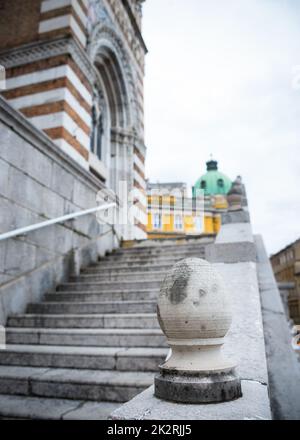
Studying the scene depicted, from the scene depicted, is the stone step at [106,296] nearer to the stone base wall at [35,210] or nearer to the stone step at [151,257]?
the stone base wall at [35,210]

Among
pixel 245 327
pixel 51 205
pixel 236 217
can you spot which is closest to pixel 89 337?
pixel 245 327

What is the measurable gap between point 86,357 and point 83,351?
123 millimetres

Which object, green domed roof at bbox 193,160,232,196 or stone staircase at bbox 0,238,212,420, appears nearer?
stone staircase at bbox 0,238,212,420

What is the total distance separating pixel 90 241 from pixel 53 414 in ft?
16.3

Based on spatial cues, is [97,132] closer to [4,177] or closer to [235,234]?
[4,177]

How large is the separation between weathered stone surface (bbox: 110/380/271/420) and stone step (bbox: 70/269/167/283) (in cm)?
A: 380

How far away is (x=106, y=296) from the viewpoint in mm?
5297

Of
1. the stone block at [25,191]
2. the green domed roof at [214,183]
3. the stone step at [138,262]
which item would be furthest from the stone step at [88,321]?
the green domed roof at [214,183]

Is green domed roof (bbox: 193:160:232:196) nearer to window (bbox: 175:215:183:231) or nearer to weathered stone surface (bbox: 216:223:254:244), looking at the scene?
window (bbox: 175:215:183:231)

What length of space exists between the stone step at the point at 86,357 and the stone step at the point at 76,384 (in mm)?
90

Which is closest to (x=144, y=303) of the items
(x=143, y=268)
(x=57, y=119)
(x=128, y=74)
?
(x=143, y=268)

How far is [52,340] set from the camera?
167 inches

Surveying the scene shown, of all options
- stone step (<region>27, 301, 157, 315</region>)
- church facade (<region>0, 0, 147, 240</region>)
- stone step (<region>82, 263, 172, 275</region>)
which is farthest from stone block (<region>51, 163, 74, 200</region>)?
stone step (<region>27, 301, 157, 315</region>)

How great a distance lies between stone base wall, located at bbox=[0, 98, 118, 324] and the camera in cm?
514
